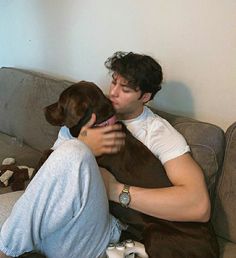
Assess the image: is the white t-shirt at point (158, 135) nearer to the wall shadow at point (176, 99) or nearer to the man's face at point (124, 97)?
the man's face at point (124, 97)

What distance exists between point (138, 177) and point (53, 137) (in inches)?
31.5

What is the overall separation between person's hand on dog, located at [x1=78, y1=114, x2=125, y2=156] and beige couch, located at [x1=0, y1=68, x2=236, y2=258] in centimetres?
28

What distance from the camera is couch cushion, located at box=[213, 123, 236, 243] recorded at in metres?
1.48

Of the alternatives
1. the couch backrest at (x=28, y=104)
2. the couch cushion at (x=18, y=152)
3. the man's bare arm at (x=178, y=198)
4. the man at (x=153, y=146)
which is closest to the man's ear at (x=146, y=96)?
the man at (x=153, y=146)

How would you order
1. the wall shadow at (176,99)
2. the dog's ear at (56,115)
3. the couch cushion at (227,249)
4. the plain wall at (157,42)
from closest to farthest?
the couch cushion at (227,249) → the dog's ear at (56,115) → the plain wall at (157,42) → the wall shadow at (176,99)

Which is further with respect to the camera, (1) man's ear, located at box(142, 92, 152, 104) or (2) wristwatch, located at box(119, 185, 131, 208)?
(1) man's ear, located at box(142, 92, 152, 104)

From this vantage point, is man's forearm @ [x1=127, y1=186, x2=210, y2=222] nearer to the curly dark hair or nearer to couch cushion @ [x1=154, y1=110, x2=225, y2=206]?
couch cushion @ [x1=154, y1=110, x2=225, y2=206]

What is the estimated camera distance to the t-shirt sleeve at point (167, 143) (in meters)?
1.44

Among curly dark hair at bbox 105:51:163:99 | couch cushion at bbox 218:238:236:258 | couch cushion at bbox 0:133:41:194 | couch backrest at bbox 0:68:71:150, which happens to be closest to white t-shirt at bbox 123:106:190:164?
curly dark hair at bbox 105:51:163:99

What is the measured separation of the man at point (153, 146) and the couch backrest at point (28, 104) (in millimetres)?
611

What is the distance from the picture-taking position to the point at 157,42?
1.91 metres

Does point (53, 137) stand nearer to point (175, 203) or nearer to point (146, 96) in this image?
point (146, 96)

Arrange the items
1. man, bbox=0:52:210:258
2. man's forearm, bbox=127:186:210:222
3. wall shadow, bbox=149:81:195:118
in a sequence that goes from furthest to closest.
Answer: wall shadow, bbox=149:81:195:118 < man's forearm, bbox=127:186:210:222 < man, bbox=0:52:210:258

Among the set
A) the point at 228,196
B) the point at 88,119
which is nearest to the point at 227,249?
the point at 228,196
